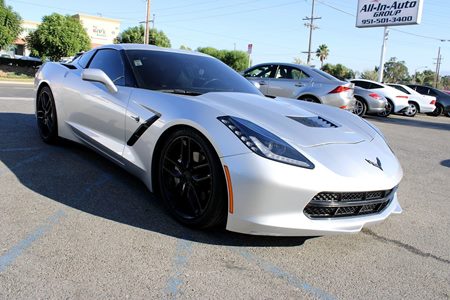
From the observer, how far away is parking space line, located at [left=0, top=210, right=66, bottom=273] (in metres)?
2.48

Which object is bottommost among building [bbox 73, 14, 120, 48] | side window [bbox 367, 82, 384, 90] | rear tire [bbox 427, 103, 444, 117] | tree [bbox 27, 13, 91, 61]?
rear tire [bbox 427, 103, 444, 117]

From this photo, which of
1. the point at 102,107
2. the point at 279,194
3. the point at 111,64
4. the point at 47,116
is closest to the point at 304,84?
the point at 47,116

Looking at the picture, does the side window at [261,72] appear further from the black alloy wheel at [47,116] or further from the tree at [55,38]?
the tree at [55,38]

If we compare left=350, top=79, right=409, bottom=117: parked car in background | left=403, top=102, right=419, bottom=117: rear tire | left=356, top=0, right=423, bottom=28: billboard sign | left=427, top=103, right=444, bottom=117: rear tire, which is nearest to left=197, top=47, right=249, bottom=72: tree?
left=356, top=0, right=423, bottom=28: billboard sign

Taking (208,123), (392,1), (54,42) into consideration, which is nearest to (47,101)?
(208,123)

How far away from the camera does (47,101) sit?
208 inches

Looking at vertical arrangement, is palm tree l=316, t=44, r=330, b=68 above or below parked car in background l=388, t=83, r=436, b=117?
above

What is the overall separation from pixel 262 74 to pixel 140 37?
162 feet

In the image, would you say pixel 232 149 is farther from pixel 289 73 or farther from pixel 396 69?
pixel 396 69

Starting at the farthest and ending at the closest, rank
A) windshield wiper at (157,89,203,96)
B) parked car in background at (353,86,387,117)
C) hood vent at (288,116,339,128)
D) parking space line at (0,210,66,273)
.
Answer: parked car in background at (353,86,387,117)
windshield wiper at (157,89,203,96)
hood vent at (288,116,339,128)
parking space line at (0,210,66,273)

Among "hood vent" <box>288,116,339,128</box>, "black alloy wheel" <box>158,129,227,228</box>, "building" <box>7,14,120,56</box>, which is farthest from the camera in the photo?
"building" <box>7,14,120,56</box>

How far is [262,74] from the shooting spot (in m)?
11.3

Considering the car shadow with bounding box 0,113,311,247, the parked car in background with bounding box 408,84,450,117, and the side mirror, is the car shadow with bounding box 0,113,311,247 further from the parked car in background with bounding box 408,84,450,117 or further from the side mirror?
the parked car in background with bounding box 408,84,450,117

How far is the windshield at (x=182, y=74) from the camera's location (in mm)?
3779
